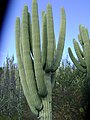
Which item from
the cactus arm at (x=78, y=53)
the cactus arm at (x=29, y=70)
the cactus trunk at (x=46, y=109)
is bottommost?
the cactus trunk at (x=46, y=109)

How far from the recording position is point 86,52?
9.22 m

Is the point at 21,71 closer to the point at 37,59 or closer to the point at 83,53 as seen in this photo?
the point at 37,59

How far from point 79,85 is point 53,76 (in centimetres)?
497

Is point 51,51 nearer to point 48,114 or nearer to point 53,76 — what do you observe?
point 53,76

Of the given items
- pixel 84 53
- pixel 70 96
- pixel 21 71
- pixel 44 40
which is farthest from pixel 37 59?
pixel 70 96

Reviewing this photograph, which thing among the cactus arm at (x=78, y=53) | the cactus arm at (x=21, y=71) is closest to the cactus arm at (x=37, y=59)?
the cactus arm at (x=21, y=71)

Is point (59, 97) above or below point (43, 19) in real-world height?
below

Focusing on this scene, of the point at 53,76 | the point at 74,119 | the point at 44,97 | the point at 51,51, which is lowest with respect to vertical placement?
the point at 74,119

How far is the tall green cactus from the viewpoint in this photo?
695cm

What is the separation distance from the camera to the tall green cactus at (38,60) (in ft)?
22.8

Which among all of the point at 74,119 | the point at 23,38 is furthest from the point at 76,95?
the point at 23,38

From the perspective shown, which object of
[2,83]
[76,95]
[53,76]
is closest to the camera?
[53,76]

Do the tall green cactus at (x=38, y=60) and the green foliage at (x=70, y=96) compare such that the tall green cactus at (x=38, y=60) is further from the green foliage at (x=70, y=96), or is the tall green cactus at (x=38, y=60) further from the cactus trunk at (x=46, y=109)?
the green foliage at (x=70, y=96)

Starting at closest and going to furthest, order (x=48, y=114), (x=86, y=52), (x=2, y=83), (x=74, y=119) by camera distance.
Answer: (x=48, y=114) < (x=86, y=52) < (x=74, y=119) < (x=2, y=83)
